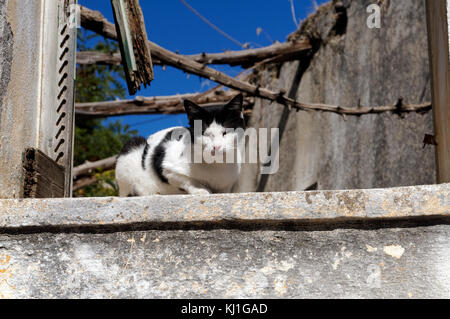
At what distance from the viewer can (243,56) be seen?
18.8ft

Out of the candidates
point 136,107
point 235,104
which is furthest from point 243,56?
point 235,104

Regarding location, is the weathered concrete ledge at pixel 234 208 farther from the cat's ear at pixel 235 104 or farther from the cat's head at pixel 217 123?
the cat's ear at pixel 235 104

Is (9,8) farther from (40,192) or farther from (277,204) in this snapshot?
(277,204)

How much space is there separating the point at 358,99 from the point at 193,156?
2.34 m

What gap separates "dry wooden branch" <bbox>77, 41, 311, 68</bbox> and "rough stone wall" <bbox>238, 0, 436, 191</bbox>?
27 centimetres

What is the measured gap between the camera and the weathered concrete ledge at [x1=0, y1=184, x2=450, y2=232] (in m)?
1.69

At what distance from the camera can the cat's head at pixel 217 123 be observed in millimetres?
3229

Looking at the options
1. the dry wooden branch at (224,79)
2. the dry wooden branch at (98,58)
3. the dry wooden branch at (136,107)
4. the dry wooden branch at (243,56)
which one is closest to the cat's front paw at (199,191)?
the dry wooden branch at (224,79)

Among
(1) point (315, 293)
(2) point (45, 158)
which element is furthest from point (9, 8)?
(1) point (315, 293)

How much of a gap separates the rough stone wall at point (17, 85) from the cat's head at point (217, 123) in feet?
4.19

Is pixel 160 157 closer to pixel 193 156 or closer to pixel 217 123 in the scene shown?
pixel 193 156

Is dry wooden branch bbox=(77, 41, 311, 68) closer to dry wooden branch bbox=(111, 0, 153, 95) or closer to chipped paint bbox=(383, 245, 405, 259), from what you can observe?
dry wooden branch bbox=(111, 0, 153, 95)

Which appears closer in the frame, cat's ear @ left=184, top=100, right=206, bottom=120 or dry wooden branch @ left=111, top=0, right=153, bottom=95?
dry wooden branch @ left=111, top=0, right=153, bottom=95
